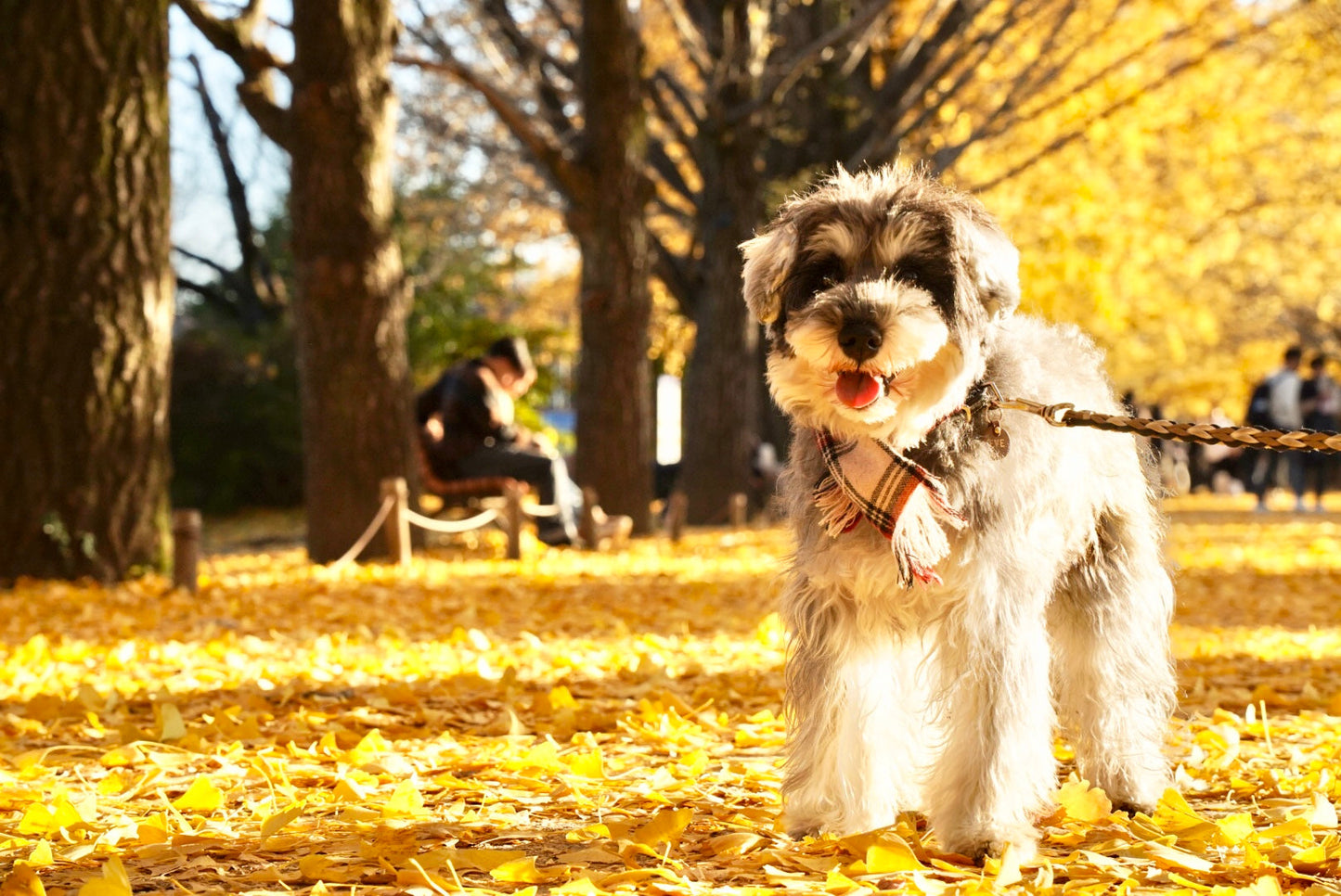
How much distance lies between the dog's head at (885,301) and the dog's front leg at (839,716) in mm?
532

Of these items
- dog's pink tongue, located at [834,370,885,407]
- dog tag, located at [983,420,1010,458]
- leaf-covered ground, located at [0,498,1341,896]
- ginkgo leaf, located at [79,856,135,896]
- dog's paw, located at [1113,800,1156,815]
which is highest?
dog's pink tongue, located at [834,370,885,407]

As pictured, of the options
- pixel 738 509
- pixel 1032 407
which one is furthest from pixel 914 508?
pixel 738 509

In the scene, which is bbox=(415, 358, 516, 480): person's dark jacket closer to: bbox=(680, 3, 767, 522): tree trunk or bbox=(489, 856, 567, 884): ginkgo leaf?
bbox=(680, 3, 767, 522): tree trunk

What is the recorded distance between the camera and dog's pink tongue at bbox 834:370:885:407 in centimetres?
325

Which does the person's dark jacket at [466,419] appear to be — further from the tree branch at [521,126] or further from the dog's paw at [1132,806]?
the dog's paw at [1132,806]

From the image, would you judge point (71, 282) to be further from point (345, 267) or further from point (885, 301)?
point (885, 301)

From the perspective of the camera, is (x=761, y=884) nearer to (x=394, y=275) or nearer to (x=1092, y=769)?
(x=1092, y=769)

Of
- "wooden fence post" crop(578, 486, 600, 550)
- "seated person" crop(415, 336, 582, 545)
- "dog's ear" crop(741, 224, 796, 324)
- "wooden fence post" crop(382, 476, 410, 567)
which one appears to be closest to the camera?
"dog's ear" crop(741, 224, 796, 324)

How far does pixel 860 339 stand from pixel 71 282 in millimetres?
7568

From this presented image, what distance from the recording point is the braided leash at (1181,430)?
131 inches

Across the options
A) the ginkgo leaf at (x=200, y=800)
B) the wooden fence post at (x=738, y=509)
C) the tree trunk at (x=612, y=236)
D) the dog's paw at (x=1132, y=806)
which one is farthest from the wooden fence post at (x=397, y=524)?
the dog's paw at (x=1132, y=806)

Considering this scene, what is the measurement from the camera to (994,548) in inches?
134

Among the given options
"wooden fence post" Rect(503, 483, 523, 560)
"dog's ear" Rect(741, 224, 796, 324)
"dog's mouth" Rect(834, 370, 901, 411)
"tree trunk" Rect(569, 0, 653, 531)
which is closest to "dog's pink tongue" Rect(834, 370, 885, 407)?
"dog's mouth" Rect(834, 370, 901, 411)

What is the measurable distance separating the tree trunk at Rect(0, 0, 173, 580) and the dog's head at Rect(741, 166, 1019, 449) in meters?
7.09
